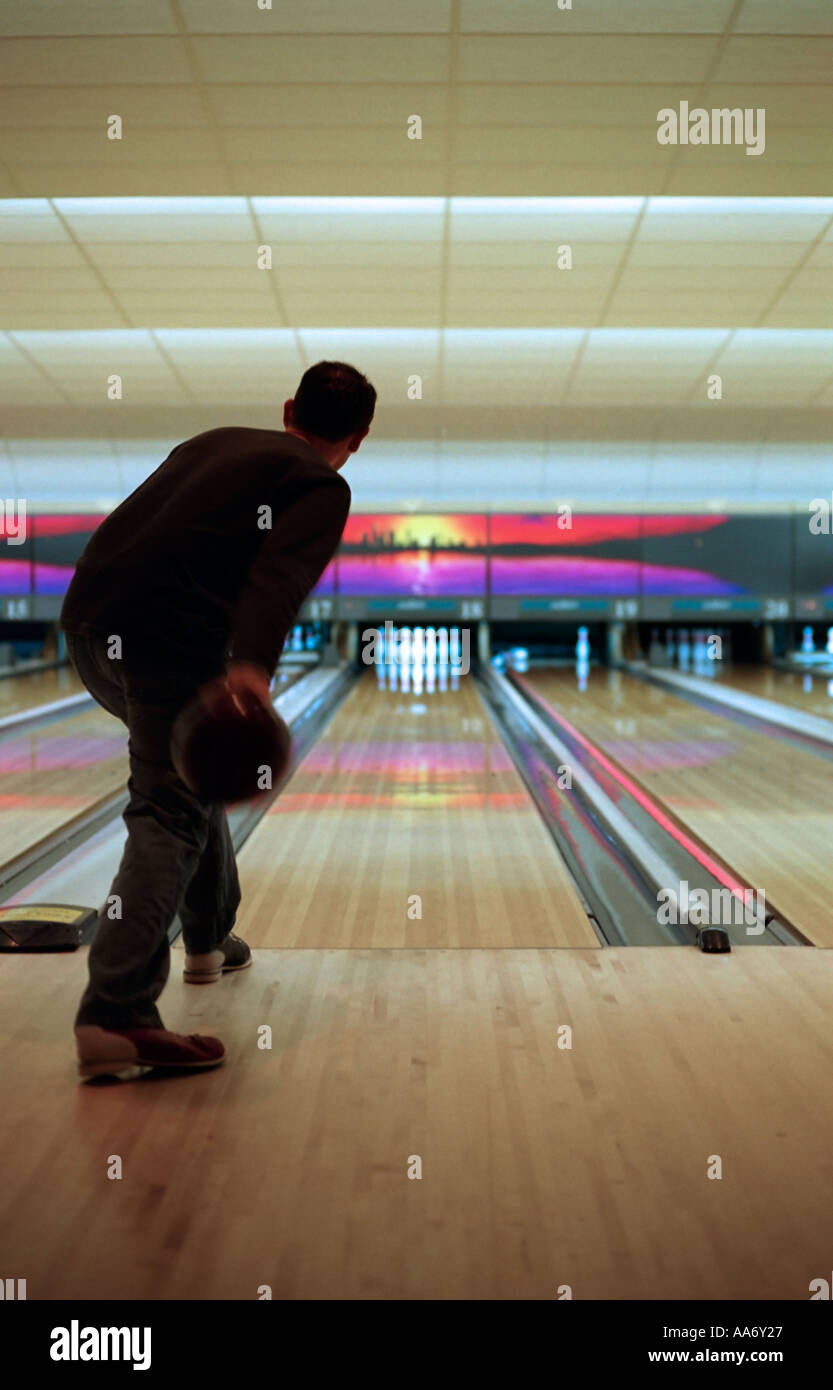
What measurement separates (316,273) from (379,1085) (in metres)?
6.09

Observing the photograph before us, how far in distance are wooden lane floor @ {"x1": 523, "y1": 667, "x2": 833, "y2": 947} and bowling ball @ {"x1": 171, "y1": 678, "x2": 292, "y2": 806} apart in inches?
66.3

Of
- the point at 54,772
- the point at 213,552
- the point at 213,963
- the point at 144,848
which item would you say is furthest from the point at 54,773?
the point at 213,552

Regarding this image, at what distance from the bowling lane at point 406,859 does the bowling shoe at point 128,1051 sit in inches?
37.1

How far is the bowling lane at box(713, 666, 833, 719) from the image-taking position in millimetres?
8617

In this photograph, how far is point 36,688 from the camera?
9.84 m

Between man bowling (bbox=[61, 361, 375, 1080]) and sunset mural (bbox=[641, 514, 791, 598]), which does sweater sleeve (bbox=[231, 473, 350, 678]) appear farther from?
sunset mural (bbox=[641, 514, 791, 598])

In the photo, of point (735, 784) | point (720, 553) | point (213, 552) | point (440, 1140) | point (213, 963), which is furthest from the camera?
point (720, 553)

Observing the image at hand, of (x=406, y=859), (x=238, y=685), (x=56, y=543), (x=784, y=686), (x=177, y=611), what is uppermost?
(x=56, y=543)

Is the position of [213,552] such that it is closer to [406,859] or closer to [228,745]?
[228,745]

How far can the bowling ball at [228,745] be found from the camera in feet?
6.39

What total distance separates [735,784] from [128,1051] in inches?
156

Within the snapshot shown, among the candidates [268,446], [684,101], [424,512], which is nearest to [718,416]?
[424,512]

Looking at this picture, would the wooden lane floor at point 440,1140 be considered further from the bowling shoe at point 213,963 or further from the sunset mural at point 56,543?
the sunset mural at point 56,543

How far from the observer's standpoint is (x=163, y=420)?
35.0 feet
